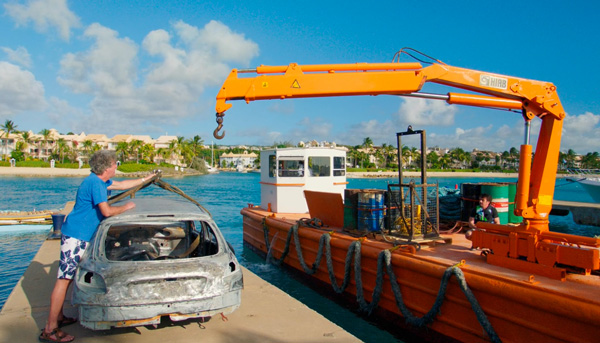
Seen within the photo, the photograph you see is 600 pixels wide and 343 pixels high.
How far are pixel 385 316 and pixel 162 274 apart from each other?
453 cm

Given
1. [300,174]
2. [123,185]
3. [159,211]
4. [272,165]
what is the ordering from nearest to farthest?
[159,211] < [123,185] < [300,174] < [272,165]

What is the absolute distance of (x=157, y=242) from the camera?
6.00 m

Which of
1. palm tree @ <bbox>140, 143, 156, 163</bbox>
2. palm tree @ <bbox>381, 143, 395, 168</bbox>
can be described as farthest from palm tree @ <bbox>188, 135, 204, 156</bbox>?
palm tree @ <bbox>381, 143, 395, 168</bbox>

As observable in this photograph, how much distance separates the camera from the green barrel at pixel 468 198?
8586 millimetres

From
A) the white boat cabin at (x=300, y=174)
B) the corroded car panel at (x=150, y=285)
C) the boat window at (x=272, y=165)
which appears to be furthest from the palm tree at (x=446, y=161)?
the corroded car panel at (x=150, y=285)

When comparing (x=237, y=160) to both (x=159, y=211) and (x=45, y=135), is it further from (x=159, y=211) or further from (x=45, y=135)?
(x=159, y=211)

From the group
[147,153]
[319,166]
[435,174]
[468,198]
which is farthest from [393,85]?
[435,174]

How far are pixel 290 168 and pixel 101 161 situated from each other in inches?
321

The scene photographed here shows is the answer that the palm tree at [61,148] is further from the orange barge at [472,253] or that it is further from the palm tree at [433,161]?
the palm tree at [433,161]

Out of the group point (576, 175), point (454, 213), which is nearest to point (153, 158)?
point (576, 175)

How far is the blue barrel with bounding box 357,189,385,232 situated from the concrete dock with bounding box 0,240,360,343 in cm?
314

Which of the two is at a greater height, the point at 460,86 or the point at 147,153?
the point at 147,153

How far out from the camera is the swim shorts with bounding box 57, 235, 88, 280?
Result: 4.30 metres

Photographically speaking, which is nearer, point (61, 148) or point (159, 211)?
point (159, 211)
